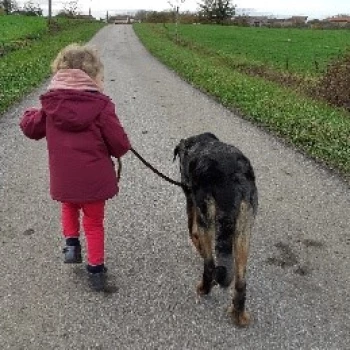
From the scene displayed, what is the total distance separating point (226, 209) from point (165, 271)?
130cm

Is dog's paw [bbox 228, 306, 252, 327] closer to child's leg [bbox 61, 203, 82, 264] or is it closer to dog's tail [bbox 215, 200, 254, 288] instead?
dog's tail [bbox 215, 200, 254, 288]

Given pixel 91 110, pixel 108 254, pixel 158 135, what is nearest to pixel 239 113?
pixel 158 135

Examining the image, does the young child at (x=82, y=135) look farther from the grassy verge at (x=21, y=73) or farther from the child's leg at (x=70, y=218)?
the grassy verge at (x=21, y=73)

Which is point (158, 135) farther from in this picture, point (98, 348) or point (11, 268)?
point (98, 348)

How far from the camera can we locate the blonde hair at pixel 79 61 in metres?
3.47

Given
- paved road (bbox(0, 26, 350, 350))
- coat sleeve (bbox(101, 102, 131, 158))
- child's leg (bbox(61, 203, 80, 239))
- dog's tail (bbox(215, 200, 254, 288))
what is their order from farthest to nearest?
child's leg (bbox(61, 203, 80, 239))
coat sleeve (bbox(101, 102, 131, 158))
paved road (bbox(0, 26, 350, 350))
dog's tail (bbox(215, 200, 254, 288))

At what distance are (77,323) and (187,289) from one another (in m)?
0.91

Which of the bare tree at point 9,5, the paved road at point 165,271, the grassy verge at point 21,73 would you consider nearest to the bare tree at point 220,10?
the bare tree at point 9,5

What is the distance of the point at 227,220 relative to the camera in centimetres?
316

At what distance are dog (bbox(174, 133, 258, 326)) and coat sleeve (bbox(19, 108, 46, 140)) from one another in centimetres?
110

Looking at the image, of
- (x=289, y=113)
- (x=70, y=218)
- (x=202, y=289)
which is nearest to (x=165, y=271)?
(x=202, y=289)

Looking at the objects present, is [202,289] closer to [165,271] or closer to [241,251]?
[165,271]

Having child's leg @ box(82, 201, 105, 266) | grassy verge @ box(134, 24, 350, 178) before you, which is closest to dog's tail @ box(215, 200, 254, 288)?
child's leg @ box(82, 201, 105, 266)

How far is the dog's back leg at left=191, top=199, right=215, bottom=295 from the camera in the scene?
3262 mm
